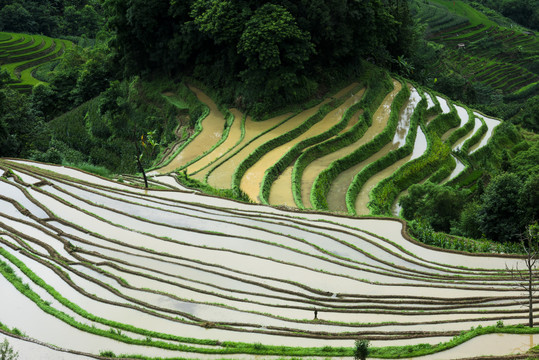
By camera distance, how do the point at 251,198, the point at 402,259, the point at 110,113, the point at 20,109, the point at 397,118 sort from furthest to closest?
the point at 110,113 → the point at 397,118 → the point at 20,109 → the point at 251,198 → the point at 402,259

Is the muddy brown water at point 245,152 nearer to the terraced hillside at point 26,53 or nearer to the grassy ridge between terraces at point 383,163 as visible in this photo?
the grassy ridge between terraces at point 383,163

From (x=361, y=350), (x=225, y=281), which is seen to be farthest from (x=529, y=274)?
(x=225, y=281)

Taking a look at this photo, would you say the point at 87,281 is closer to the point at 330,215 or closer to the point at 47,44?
the point at 330,215

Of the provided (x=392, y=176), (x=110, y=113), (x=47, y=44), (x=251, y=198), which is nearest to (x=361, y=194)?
(x=392, y=176)

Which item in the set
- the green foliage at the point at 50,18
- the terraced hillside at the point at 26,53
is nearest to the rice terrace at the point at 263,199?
the terraced hillside at the point at 26,53

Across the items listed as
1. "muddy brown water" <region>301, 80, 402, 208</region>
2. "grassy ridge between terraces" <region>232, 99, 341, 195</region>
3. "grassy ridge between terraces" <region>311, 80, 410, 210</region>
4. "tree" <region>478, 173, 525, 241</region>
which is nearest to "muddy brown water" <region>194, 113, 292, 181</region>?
"grassy ridge between terraces" <region>232, 99, 341, 195</region>

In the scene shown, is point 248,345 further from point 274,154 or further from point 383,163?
point 383,163
